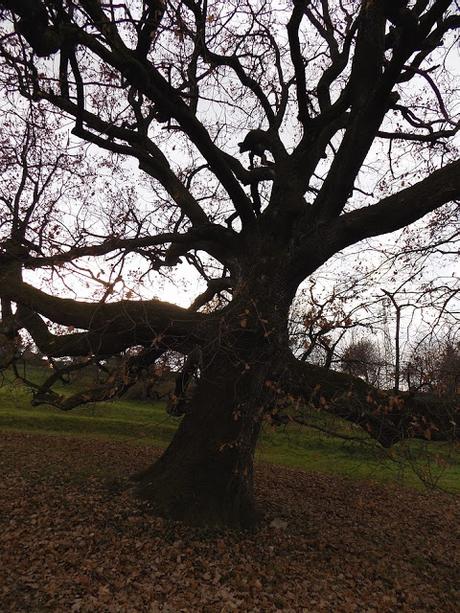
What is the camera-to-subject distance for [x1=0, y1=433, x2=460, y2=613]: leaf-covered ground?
4715mm

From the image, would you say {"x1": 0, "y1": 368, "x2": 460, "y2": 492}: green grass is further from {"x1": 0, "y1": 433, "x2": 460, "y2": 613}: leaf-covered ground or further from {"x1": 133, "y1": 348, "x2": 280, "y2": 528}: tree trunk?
{"x1": 133, "y1": 348, "x2": 280, "y2": 528}: tree trunk

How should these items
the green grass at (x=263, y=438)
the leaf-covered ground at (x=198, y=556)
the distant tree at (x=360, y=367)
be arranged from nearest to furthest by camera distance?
the leaf-covered ground at (x=198, y=556) < the distant tree at (x=360, y=367) < the green grass at (x=263, y=438)

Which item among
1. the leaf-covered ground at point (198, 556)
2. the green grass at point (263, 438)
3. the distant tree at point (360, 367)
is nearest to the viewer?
the leaf-covered ground at point (198, 556)

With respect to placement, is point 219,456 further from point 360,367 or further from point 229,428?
point 360,367

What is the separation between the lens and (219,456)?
260 inches

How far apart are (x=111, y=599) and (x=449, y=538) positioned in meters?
6.54

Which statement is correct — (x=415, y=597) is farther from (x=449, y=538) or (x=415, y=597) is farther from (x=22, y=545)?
(x=22, y=545)

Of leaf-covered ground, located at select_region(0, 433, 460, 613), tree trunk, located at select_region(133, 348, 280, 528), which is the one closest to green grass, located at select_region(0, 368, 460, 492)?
leaf-covered ground, located at select_region(0, 433, 460, 613)

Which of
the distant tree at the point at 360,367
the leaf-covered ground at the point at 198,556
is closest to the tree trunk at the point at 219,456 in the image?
the leaf-covered ground at the point at 198,556

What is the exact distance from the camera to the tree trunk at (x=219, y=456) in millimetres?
6402

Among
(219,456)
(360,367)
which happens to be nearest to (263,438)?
(219,456)

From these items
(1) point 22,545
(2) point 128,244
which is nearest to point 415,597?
(1) point 22,545

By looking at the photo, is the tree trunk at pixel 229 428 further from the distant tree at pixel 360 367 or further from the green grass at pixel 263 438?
the green grass at pixel 263 438

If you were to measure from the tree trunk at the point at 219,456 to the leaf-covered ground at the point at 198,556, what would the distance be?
0.29m
